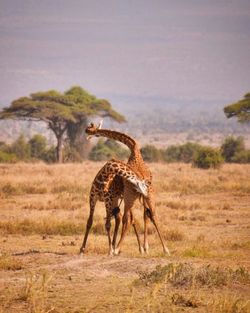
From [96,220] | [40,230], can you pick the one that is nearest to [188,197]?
[96,220]

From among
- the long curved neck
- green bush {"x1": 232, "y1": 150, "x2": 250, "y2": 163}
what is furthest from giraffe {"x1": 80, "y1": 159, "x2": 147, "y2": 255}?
green bush {"x1": 232, "y1": 150, "x2": 250, "y2": 163}

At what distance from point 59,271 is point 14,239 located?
5.51 m

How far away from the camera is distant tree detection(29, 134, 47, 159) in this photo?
190ft

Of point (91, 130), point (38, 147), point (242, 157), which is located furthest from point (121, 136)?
point (38, 147)

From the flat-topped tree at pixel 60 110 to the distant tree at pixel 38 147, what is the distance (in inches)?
81.2

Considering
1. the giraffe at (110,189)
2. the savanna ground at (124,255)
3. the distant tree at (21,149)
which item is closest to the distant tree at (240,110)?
the distant tree at (21,149)

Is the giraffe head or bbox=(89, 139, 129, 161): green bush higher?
the giraffe head

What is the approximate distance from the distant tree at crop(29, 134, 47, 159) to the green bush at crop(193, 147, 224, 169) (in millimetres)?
19230

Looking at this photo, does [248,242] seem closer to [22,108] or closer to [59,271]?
[59,271]

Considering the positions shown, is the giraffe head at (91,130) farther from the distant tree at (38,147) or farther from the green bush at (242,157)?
the distant tree at (38,147)

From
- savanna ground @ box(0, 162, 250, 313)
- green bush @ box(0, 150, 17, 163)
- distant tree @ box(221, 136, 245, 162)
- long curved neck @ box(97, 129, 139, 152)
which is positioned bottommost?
savanna ground @ box(0, 162, 250, 313)

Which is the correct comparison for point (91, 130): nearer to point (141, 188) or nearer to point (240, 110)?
point (141, 188)

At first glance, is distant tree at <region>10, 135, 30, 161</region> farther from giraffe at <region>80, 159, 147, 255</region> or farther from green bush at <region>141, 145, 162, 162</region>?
giraffe at <region>80, 159, 147, 255</region>

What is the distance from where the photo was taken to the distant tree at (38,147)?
190ft
